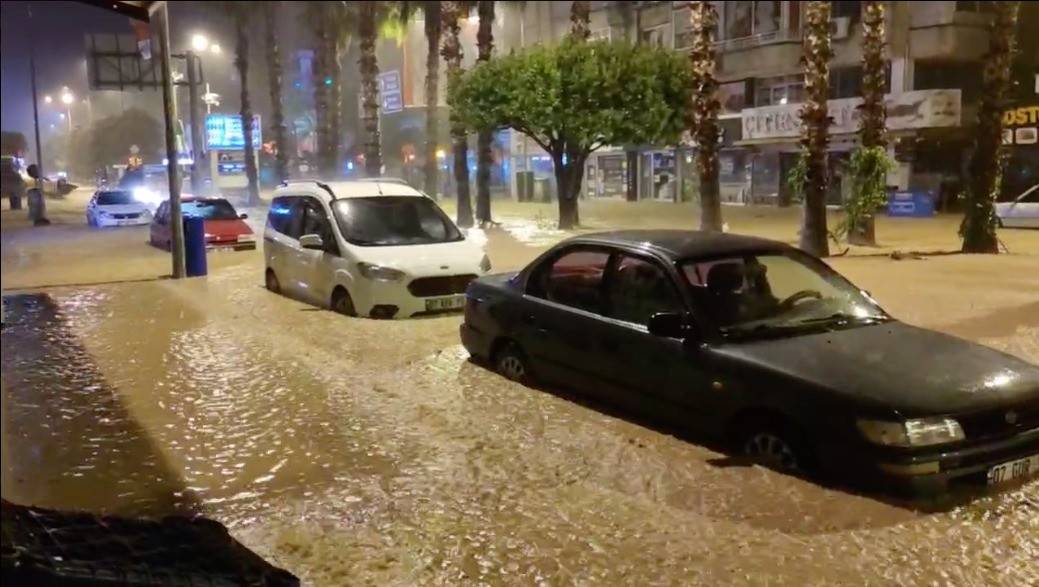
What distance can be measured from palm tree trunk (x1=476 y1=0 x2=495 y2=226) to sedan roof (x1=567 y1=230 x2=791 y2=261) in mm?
19791

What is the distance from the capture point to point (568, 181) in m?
26.9

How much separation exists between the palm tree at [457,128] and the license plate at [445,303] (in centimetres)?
1648

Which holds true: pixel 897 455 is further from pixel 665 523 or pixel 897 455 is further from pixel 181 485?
pixel 181 485

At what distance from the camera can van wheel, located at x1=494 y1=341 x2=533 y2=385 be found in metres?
8.05

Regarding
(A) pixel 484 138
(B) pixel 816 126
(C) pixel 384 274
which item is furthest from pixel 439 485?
(A) pixel 484 138

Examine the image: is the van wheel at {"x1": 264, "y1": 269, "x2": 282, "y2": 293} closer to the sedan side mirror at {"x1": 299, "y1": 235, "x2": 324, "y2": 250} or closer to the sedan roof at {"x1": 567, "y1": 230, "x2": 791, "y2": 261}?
the sedan side mirror at {"x1": 299, "y1": 235, "x2": 324, "y2": 250}

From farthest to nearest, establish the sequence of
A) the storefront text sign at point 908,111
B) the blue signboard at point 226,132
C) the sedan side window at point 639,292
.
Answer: the blue signboard at point 226,132
the storefront text sign at point 908,111
the sedan side window at point 639,292

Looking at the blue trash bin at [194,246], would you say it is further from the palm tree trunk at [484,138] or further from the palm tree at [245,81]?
the palm tree at [245,81]

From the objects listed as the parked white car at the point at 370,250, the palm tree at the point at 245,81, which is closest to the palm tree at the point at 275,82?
the palm tree at the point at 245,81

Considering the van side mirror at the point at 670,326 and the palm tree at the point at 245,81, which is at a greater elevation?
the palm tree at the point at 245,81

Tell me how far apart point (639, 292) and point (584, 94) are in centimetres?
1813

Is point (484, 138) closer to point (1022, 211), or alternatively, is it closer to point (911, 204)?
point (911, 204)

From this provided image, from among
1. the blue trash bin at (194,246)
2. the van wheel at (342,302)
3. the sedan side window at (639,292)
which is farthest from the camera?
the blue trash bin at (194,246)

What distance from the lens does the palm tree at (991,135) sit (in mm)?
16469
